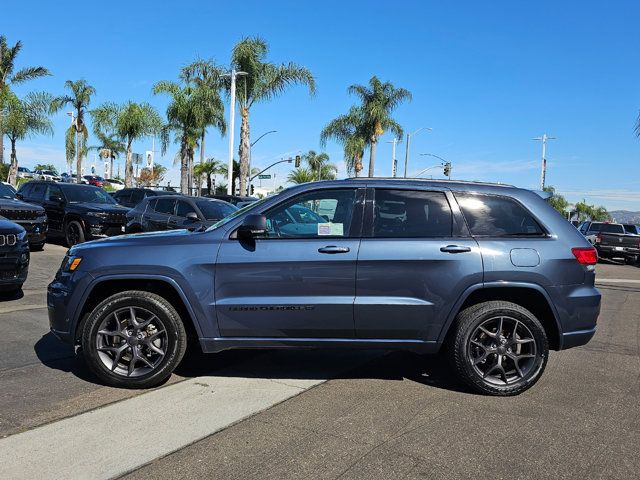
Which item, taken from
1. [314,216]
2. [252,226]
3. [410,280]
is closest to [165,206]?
[314,216]

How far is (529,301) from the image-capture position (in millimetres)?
4812

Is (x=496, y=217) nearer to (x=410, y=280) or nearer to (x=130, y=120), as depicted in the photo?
(x=410, y=280)

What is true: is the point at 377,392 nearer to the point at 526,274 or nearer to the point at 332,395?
the point at 332,395

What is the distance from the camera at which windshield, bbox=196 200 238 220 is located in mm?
12836

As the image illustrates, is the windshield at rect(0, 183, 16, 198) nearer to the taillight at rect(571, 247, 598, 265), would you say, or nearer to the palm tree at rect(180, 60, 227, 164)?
the taillight at rect(571, 247, 598, 265)

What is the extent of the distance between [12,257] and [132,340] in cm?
403

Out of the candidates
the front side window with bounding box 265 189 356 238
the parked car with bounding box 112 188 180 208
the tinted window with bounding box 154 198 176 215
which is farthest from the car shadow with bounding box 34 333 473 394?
the parked car with bounding box 112 188 180 208

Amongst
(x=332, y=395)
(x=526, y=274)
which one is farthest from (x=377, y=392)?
(x=526, y=274)

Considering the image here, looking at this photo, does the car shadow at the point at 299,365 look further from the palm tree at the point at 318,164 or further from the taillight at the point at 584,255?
the palm tree at the point at 318,164

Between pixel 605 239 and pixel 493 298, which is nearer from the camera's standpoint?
pixel 493 298

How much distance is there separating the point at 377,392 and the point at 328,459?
52.0 inches

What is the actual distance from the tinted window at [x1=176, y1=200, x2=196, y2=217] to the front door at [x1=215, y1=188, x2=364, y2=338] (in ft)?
28.8

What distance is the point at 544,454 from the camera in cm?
357

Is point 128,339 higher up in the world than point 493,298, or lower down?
lower down
